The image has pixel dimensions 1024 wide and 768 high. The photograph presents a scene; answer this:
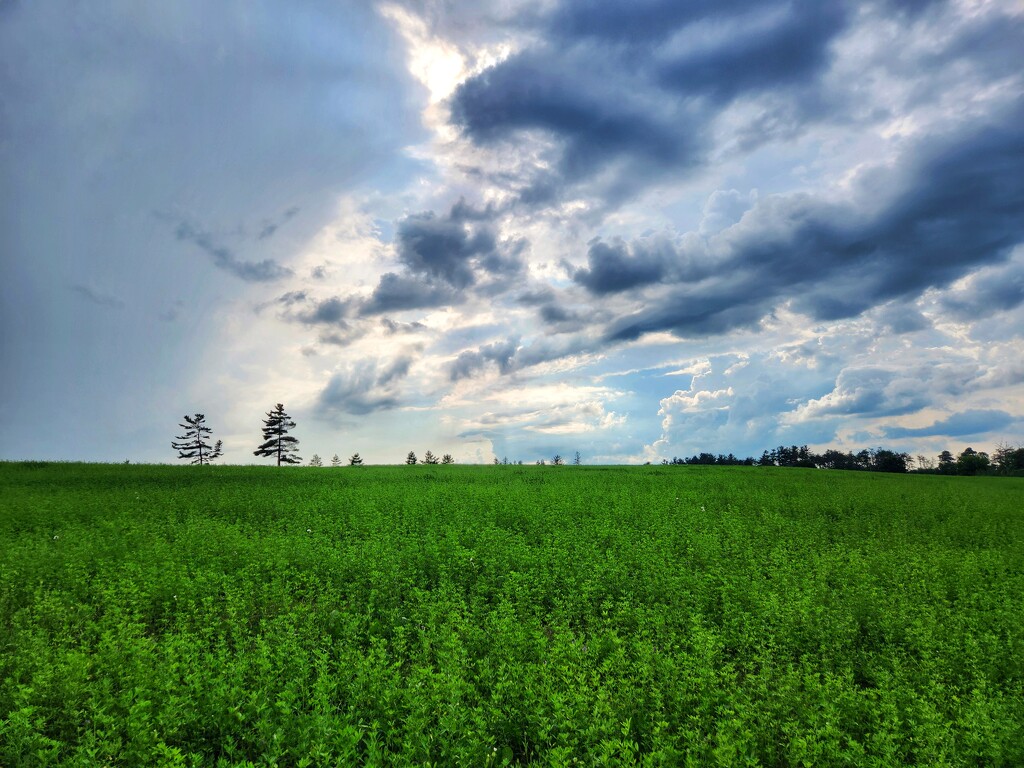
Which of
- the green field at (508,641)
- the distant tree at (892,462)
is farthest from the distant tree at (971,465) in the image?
the green field at (508,641)

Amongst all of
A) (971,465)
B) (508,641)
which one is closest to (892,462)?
(971,465)

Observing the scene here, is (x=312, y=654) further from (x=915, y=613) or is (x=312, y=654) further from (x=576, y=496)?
(x=576, y=496)

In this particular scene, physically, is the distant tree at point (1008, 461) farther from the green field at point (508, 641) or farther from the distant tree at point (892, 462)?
the green field at point (508, 641)

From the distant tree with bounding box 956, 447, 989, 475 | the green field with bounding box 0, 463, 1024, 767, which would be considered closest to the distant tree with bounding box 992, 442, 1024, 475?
the distant tree with bounding box 956, 447, 989, 475

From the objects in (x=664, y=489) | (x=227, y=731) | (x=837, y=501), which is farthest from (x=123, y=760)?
(x=837, y=501)

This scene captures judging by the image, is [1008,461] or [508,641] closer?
[508,641]

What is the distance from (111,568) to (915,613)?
17896mm

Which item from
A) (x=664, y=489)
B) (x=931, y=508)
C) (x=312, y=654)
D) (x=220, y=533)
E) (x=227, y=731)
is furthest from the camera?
(x=664, y=489)

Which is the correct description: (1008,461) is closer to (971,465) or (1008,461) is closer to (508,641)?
(971,465)

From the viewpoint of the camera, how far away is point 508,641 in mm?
8086

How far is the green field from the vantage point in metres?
6.12

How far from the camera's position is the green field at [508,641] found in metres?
6.12

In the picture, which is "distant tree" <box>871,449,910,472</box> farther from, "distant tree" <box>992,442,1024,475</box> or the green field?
the green field

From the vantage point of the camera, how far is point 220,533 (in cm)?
1577
